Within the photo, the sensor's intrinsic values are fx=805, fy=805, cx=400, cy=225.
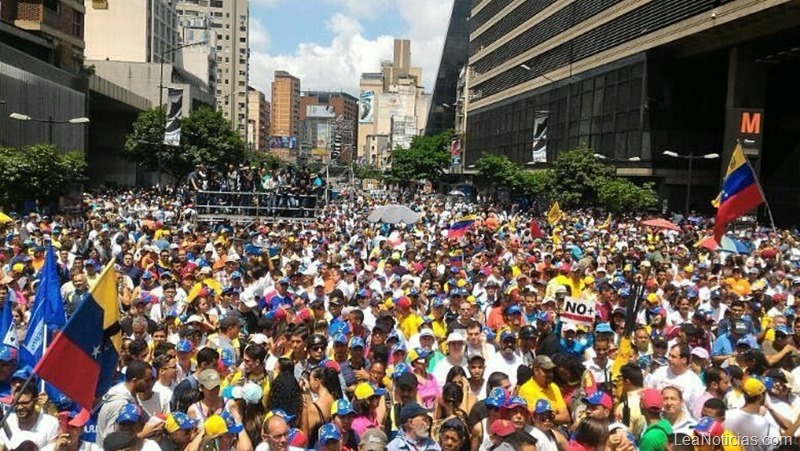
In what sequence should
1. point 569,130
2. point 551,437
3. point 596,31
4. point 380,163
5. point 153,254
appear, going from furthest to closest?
1. point 380,163
2. point 569,130
3. point 596,31
4. point 153,254
5. point 551,437

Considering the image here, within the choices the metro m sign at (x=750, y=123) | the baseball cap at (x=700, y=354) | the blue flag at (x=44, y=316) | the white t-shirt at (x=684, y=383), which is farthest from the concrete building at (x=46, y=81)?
the metro m sign at (x=750, y=123)

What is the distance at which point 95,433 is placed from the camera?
569 cm

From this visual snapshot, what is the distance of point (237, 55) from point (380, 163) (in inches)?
1959

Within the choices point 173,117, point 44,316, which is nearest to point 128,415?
point 44,316

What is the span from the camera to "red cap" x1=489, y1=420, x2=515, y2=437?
520 centimetres

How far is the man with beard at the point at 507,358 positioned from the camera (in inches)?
297

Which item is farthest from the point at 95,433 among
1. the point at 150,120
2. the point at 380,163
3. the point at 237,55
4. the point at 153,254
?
the point at 380,163

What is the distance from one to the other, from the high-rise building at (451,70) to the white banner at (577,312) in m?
91.1

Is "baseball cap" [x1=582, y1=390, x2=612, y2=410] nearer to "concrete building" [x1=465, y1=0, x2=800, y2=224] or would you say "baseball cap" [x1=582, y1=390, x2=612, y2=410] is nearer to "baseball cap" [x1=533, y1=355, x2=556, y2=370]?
"baseball cap" [x1=533, y1=355, x2=556, y2=370]

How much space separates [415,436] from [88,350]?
7.77ft

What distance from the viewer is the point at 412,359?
292 inches

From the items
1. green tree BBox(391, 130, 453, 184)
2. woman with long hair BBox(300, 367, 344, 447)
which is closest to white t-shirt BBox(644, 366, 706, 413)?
woman with long hair BBox(300, 367, 344, 447)

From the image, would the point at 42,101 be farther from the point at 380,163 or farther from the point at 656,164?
the point at 380,163

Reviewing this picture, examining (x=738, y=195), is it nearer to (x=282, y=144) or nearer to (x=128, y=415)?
(x=128, y=415)
